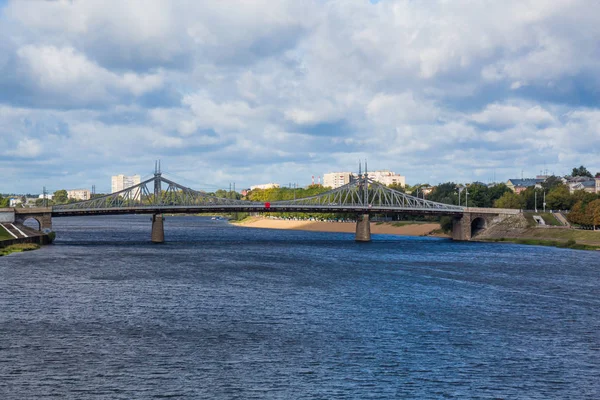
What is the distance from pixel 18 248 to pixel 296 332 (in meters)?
72.5

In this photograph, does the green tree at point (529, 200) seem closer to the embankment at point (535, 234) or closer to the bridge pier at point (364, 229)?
the embankment at point (535, 234)

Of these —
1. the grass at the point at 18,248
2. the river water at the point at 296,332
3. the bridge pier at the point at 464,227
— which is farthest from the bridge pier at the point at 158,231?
the bridge pier at the point at 464,227

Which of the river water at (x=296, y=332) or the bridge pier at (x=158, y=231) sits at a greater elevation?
the bridge pier at (x=158, y=231)

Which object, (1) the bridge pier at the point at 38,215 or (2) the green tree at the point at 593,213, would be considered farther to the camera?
(1) the bridge pier at the point at 38,215

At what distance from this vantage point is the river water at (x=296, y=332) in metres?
32.6

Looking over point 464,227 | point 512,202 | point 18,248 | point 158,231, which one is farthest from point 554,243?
point 18,248

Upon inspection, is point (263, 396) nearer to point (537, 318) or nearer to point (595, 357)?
point (595, 357)

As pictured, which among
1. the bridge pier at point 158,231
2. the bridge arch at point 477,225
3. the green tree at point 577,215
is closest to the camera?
the green tree at point 577,215

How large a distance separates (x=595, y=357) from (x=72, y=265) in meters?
62.4

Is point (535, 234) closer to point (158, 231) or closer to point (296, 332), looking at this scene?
point (158, 231)

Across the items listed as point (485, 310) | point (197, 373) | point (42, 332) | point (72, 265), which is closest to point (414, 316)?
point (485, 310)

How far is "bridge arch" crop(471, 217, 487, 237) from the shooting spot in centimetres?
15451

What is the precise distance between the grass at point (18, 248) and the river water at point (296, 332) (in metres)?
17.9

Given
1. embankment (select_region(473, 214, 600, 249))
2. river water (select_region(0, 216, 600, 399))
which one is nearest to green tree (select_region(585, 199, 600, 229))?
embankment (select_region(473, 214, 600, 249))
